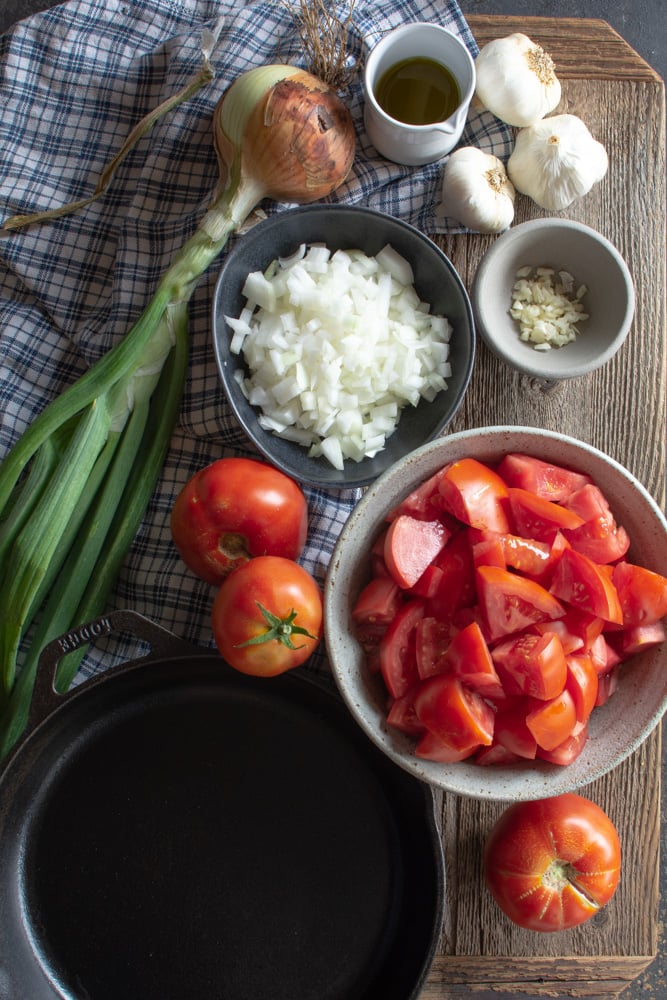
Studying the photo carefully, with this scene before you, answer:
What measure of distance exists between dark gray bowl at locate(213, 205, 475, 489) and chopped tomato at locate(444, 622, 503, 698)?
40 cm

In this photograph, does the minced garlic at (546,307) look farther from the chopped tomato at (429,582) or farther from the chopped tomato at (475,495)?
the chopped tomato at (429,582)

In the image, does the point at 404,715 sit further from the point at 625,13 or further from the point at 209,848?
the point at 625,13

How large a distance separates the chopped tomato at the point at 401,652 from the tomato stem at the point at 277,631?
0.12 m

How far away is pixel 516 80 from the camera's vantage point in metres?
1.43

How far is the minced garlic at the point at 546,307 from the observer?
1472 mm

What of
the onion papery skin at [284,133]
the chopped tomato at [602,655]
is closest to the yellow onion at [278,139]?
the onion papery skin at [284,133]

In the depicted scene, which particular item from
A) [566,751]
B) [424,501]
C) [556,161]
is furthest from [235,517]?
[556,161]

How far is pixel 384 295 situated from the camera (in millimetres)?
1471

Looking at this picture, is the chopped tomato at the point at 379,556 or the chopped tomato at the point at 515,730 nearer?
the chopped tomato at the point at 515,730

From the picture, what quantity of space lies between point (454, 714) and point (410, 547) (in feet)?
0.83

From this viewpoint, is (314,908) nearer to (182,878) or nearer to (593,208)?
(182,878)

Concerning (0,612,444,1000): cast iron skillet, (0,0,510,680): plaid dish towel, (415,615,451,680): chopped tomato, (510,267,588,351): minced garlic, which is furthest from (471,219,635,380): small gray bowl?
(0,612,444,1000): cast iron skillet

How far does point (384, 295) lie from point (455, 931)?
1.16 m

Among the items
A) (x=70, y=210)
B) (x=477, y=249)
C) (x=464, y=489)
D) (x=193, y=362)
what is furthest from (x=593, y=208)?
(x=70, y=210)
